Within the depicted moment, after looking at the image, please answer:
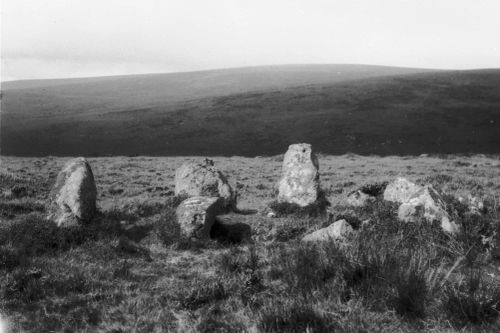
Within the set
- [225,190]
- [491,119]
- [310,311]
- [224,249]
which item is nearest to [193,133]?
[491,119]

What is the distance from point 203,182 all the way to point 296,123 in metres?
41.4

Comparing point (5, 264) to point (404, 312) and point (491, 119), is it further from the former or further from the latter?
point (491, 119)

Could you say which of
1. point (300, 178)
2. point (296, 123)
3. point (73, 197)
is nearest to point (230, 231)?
point (73, 197)

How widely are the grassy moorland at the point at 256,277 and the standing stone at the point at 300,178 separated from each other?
1.71 m

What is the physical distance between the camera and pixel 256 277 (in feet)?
23.5

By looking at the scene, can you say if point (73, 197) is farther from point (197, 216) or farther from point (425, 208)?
point (425, 208)

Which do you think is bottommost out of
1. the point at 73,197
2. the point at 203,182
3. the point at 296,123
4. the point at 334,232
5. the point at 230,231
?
the point at 296,123

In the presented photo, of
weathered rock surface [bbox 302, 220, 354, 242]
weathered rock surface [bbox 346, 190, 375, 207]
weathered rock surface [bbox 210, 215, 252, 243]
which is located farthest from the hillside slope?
weathered rock surface [bbox 302, 220, 354, 242]

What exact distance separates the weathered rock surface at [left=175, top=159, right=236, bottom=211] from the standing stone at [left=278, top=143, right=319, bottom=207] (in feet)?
6.03

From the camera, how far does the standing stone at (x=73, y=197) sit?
1099 cm

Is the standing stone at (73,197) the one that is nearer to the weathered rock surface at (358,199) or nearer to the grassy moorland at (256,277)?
the grassy moorland at (256,277)

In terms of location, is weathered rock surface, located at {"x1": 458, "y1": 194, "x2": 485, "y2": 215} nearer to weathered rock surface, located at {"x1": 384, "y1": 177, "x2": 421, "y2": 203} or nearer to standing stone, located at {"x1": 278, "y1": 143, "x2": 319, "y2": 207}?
weathered rock surface, located at {"x1": 384, "y1": 177, "x2": 421, "y2": 203}

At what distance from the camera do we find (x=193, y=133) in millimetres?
53844

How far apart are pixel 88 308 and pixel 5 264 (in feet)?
9.01
